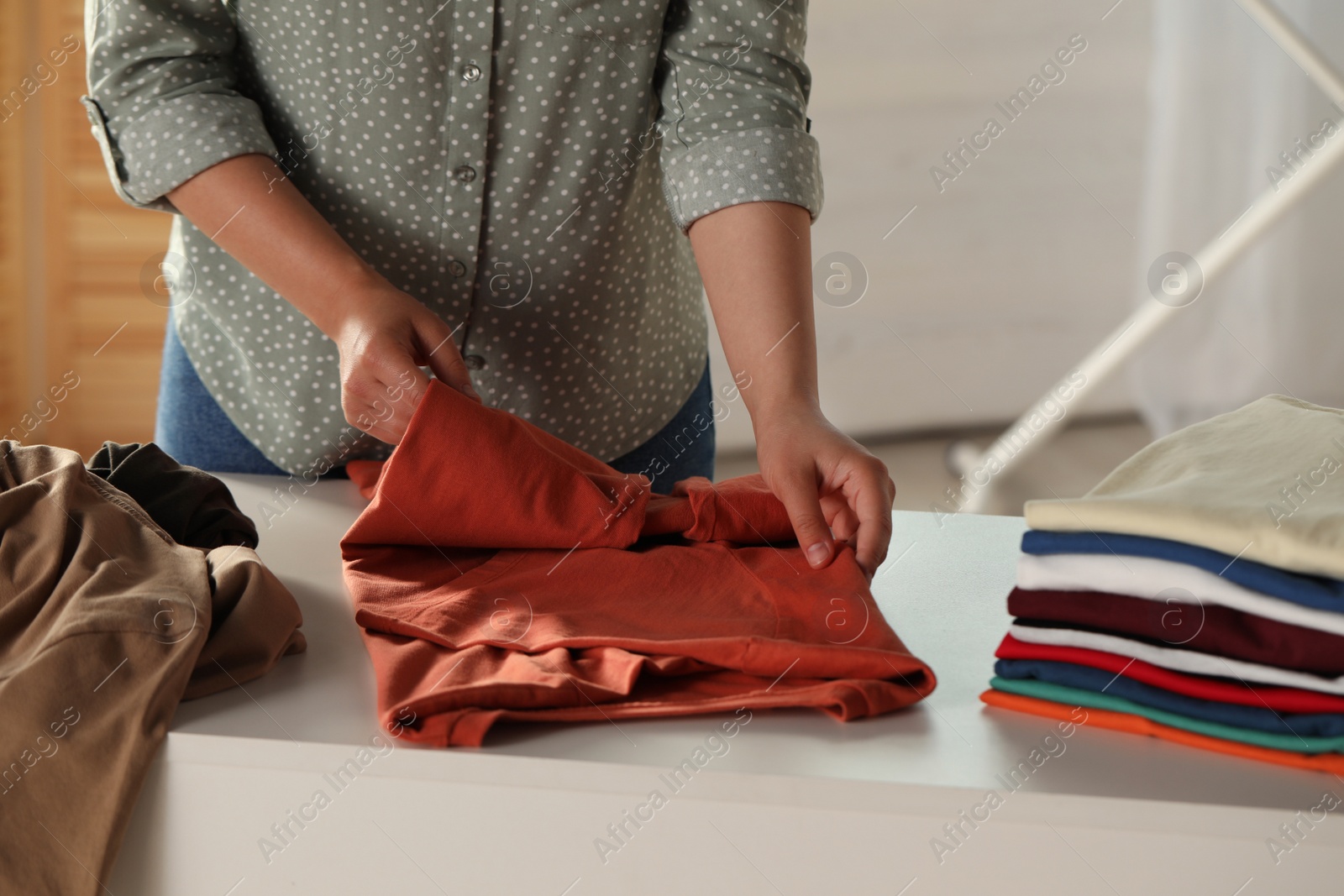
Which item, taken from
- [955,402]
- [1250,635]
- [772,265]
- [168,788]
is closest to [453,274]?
[772,265]

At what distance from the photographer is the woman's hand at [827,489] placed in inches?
24.4

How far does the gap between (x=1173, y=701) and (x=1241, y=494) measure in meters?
0.10

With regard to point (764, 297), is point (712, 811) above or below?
below

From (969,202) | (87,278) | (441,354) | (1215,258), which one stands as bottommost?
(87,278)

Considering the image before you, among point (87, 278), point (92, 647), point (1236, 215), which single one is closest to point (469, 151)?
point (92, 647)

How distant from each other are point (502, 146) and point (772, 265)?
23 centimetres

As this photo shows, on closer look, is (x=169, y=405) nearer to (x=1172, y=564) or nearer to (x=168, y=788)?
A: (x=168, y=788)

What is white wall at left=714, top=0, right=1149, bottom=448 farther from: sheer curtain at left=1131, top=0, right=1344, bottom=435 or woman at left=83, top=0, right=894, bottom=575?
woman at left=83, top=0, right=894, bottom=575

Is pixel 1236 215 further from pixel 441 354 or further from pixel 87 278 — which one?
pixel 87 278

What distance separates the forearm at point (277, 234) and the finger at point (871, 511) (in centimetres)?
30

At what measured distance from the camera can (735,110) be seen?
818 mm

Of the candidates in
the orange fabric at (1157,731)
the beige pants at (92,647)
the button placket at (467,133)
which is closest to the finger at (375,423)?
the beige pants at (92,647)

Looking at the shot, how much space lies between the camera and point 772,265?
2.51 feet

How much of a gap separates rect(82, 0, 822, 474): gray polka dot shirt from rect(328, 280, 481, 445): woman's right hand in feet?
0.58
